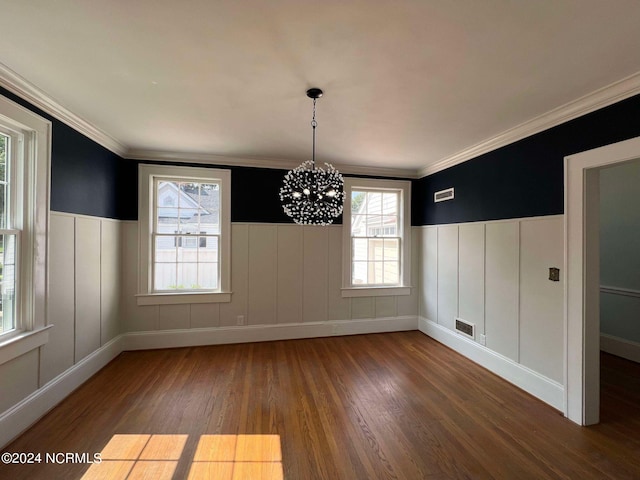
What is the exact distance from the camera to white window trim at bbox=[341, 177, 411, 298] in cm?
418

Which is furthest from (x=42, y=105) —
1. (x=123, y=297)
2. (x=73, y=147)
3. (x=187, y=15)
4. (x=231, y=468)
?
(x=231, y=468)

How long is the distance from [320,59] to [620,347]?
479 centimetres

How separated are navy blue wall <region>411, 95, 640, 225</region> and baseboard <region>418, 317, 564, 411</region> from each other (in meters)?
1.50

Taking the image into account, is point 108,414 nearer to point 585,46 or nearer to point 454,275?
point 454,275

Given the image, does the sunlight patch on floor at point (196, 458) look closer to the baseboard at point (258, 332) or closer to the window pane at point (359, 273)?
the baseboard at point (258, 332)

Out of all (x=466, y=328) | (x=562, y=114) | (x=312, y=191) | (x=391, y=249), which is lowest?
(x=466, y=328)

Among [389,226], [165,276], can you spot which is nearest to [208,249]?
[165,276]

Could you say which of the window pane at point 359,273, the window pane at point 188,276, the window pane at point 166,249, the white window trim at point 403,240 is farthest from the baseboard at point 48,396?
the window pane at point 359,273

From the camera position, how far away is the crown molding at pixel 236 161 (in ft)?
11.7

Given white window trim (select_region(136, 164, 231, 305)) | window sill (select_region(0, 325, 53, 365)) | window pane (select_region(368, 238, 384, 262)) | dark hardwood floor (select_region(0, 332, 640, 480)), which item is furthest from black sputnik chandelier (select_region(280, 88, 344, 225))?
window pane (select_region(368, 238, 384, 262))

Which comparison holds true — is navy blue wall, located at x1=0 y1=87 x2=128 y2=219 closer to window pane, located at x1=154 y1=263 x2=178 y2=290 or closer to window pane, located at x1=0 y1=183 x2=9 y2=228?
window pane, located at x1=0 y1=183 x2=9 y2=228

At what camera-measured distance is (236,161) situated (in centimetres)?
381

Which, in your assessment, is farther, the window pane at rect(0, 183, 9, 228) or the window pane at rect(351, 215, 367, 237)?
the window pane at rect(351, 215, 367, 237)

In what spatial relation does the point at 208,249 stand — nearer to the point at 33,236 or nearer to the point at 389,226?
the point at 33,236
